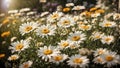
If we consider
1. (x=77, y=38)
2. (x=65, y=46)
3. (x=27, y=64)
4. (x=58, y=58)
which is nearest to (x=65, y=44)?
(x=65, y=46)

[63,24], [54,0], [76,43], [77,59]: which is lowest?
[77,59]

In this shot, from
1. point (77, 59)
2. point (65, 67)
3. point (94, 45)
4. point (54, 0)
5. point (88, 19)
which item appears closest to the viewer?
point (77, 59)

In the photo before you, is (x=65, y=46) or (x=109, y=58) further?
(x=65, y=46)

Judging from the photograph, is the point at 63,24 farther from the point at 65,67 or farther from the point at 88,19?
the point at 88,19

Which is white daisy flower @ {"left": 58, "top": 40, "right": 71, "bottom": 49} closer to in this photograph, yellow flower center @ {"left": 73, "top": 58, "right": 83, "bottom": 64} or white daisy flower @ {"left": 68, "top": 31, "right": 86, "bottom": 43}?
white daisy flower @ {"left": 68, "top": 31, "right": 86, "bottom": 43}

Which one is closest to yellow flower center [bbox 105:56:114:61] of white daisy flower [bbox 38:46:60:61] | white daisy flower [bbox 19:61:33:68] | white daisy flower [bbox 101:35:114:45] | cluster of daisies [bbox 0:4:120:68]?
cluster of daisies [bbox 0:4:120:68]

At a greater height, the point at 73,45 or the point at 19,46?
the point at 19,46

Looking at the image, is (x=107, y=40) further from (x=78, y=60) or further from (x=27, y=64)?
(x=27, y=64)

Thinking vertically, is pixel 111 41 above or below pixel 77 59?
above

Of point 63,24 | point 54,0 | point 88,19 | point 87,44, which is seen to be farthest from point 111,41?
point 54,0
